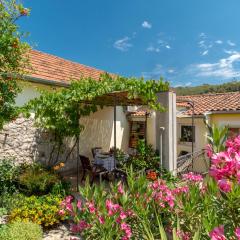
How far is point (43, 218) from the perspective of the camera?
20.3 feet

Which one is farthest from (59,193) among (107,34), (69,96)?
(107,34)

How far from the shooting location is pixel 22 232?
5.20 metres

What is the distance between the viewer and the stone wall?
9477 mm

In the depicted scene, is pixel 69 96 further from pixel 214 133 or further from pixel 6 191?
pixel 214 133

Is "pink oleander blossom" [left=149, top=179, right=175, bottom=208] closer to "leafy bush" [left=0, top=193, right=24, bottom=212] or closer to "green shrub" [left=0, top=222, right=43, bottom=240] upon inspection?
"green shrub" [left=0, top=222, right=43, bottom=240]

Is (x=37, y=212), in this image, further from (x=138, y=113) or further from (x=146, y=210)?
(x=138, y=113)

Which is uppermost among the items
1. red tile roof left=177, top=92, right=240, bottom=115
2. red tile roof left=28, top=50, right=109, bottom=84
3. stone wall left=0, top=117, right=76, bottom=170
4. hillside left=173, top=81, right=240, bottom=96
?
hillside left=173, top=81, right=240, bottom=96

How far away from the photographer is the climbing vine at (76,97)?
838cm

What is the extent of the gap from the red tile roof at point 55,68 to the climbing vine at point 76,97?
1612mm

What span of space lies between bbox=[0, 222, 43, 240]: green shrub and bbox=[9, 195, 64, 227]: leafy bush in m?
0.54

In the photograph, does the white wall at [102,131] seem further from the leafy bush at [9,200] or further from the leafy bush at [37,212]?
the leafy bush at [37,212]

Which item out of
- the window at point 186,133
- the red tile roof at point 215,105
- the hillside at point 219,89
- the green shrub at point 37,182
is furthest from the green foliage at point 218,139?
the hillside at point 219,89

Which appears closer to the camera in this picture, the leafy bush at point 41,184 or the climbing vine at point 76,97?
the leafy bush at point 41,184

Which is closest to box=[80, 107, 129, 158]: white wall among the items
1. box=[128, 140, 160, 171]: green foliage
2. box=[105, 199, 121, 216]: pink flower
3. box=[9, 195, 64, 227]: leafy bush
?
box=[128, 140, 160, 171]: green foliage
